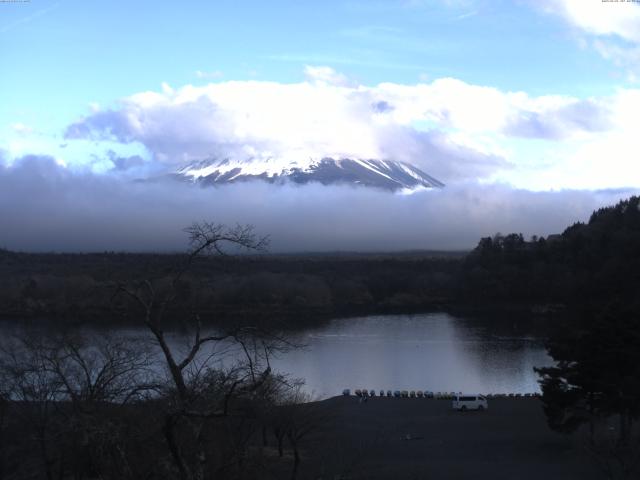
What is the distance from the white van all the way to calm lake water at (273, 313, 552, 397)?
9.17 ft

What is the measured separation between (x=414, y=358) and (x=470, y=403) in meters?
7.65

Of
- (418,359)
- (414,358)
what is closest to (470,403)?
(418,359)

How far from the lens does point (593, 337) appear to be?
33.9ft

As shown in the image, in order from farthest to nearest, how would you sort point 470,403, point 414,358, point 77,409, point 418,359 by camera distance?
point 414,358 < point 418,359 < point 470,403 < point 77,409

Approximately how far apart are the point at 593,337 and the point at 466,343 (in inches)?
625

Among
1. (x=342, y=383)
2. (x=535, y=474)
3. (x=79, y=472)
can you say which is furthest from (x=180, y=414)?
(x=342, y=383)

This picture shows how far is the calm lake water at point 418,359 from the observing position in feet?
63.2

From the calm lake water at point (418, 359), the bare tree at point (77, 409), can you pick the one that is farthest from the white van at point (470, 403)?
the bare tree at point (77, 409)

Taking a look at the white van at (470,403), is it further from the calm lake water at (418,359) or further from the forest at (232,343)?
the calm lake water at (418,359)

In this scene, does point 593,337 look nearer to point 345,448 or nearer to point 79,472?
point 345,448

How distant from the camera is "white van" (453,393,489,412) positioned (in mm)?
15445

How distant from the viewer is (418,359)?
23.0 metres

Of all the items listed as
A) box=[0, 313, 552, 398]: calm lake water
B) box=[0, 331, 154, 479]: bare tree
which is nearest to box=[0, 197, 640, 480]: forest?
box=[0, 331, 154, 479]: bare tree

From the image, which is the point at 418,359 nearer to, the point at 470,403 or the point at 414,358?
the point at 414,358
